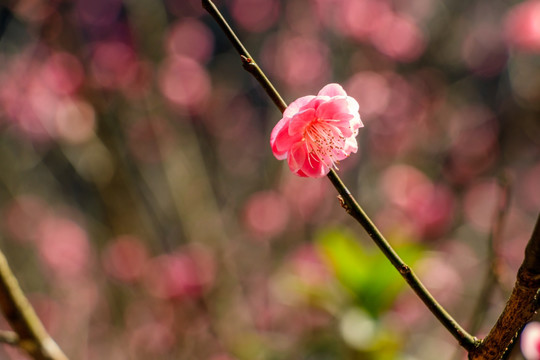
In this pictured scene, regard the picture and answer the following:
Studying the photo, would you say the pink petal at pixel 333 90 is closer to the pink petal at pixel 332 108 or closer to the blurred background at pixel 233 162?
the pink petal at pixel 332 108

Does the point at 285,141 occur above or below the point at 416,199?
above

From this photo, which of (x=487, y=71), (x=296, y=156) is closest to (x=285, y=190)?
(x=487, y=71)

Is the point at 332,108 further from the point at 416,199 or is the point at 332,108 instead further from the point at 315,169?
the point at 416,199

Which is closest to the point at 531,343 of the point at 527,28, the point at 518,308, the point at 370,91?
the point at 518,308

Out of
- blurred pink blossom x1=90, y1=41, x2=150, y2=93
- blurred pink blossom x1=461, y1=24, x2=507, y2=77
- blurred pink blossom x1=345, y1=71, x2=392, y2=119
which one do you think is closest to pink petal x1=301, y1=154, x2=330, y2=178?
blurred pink blossom x1=90, y1=41, x2=150, y2=93

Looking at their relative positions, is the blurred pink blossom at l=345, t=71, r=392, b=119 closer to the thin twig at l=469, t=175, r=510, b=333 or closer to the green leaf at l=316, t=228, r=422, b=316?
the green leaf at l=316, t=228, r=422, b=316

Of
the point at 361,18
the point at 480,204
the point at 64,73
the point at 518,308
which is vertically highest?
the point at 64,73
